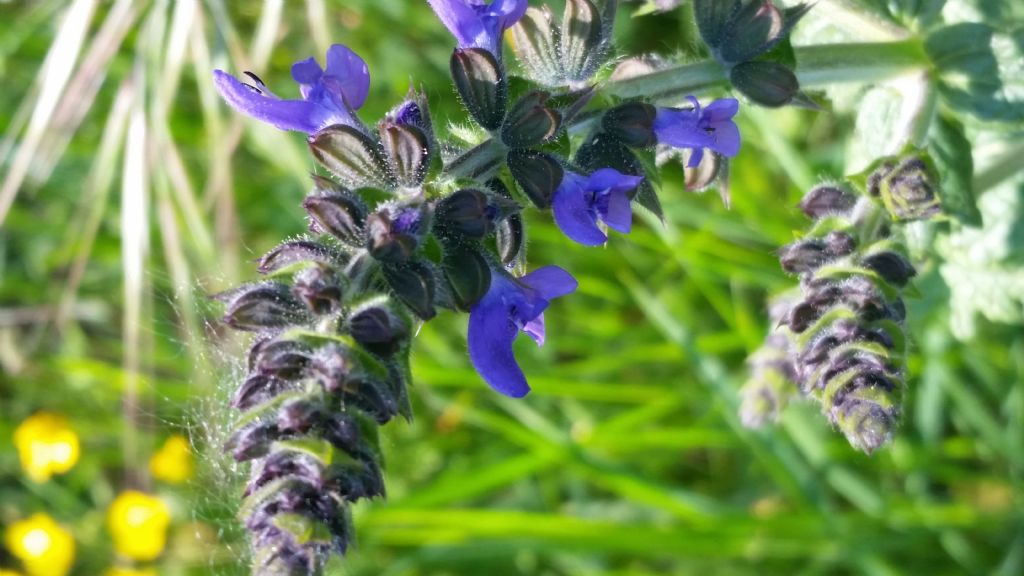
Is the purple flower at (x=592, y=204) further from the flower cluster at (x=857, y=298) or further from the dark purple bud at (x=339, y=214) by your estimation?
the flower cluster at (x=857, y=298)

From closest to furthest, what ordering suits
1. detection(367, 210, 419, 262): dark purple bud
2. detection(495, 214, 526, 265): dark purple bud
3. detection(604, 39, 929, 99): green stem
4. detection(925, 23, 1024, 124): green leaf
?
detection(367, 210, 419, 262): dark purple bud → detection(495, 214, 526, 265): dark purple bud → detection(604, 39, 929, 99): green stem → detection(925, 23, 1024, 124): green leaf

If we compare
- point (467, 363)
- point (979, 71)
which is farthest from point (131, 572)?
point (979, 71)

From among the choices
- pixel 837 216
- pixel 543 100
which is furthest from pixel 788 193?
pixel 543 100

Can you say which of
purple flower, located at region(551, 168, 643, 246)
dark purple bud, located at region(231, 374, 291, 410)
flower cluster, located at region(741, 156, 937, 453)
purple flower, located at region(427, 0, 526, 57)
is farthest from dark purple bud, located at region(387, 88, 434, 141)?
flower cluster, located at region(741, 156, 937, 453)

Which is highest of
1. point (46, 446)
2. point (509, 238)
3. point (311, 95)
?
point (311, 95)

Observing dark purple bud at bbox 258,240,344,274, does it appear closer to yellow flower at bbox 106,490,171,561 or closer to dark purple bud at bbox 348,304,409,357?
dark purple bud at bbox 348,304,409,357

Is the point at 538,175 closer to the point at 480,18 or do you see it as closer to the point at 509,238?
the point at 509,238

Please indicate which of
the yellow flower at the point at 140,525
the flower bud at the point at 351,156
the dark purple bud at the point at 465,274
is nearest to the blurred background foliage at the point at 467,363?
the yellow flower at the point at 140,525
